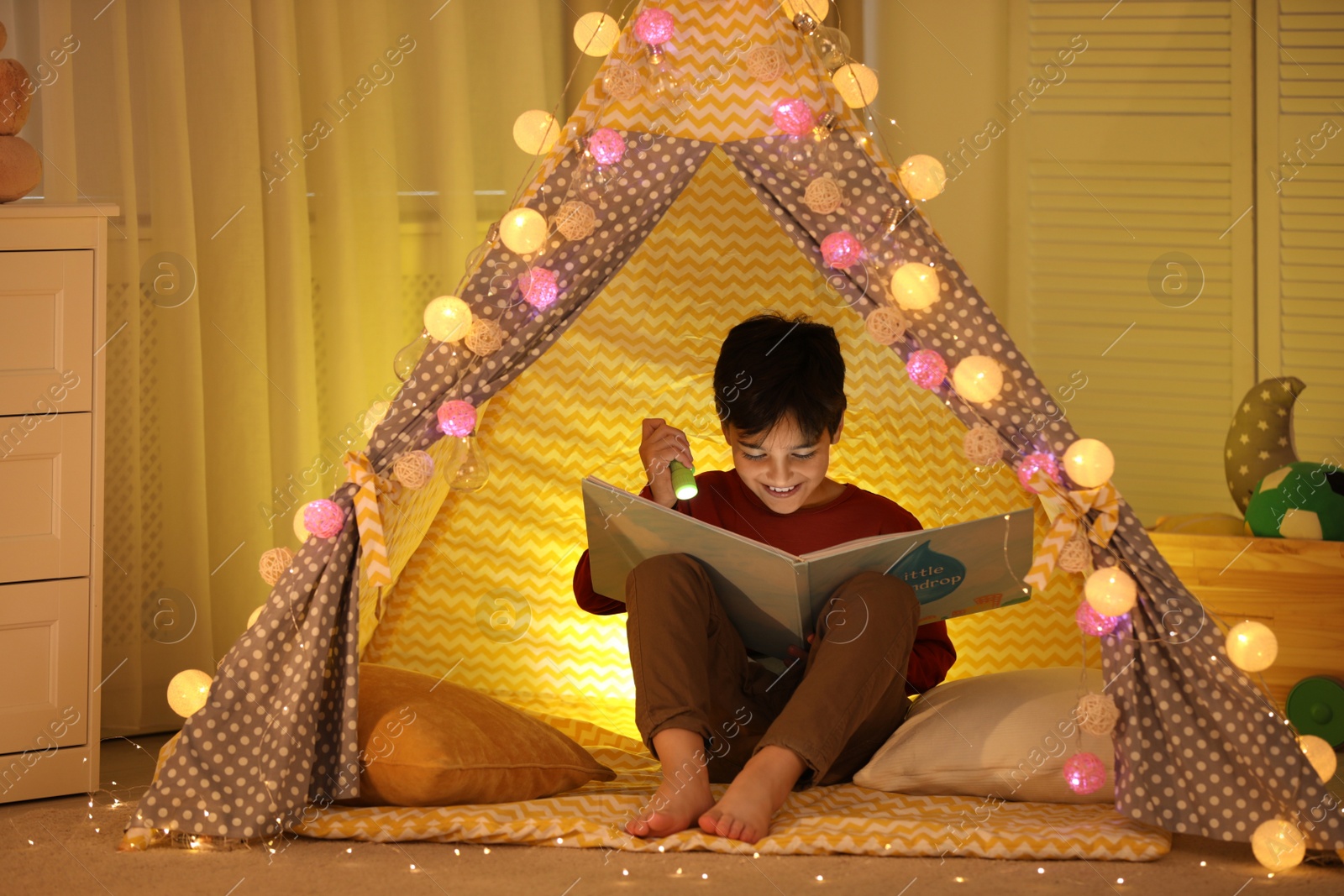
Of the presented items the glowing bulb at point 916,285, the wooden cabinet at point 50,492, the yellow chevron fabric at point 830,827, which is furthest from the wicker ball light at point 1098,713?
the wooden cabinet at point 50,492

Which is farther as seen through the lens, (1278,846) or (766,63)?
(766,63)

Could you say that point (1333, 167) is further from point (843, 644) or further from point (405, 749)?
point (405, 749)

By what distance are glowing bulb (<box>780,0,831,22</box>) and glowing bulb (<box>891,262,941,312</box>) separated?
414mm

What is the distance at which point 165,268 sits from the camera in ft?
8.75

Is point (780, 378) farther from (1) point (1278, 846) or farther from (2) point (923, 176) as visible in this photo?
(1) point (1278, 846)

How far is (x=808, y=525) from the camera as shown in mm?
2154

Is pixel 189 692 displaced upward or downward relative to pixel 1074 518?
downward

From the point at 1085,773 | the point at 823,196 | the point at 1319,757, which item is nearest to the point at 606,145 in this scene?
the point at 823,196

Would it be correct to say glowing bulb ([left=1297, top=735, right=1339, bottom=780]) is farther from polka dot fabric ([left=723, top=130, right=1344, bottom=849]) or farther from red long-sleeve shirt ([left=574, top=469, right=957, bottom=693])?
red long-sleeve shirt ([left=574, top=469, right=957, bottom=693])

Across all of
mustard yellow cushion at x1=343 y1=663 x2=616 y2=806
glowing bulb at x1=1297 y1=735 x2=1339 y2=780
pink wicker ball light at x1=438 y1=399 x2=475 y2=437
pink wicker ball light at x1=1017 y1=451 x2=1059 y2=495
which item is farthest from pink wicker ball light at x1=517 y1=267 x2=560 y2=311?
glowing bulb at x1=1297 y1=735 x2=1339 y2=780

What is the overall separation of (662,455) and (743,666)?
0.35 meters

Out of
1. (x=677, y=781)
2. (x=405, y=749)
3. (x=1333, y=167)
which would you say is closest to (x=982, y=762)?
(x=677, y=781)

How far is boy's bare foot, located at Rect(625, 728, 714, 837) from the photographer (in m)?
Answer: 1.73

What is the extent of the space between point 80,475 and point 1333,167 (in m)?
2.88
